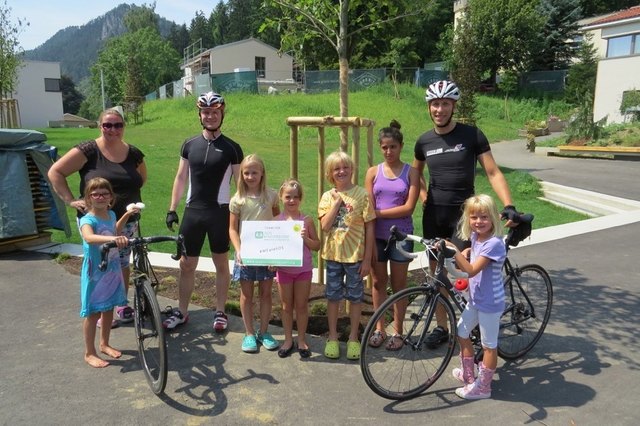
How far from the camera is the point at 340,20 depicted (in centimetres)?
542

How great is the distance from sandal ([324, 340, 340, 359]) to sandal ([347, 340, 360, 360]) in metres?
0.09

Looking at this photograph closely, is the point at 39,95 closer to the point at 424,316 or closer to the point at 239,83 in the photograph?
the point at 239,83

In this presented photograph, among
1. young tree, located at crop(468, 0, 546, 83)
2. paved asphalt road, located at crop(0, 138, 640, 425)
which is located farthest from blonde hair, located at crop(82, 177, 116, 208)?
young tree, located at crop(468, 0, 546, 83)

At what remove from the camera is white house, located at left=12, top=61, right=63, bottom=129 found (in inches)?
2270

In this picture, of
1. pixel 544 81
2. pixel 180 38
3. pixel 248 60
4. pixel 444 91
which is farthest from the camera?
pixel 180 38

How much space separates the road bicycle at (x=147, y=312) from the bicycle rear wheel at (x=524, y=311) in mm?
2645

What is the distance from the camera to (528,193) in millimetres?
12297

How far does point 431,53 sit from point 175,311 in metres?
56.9

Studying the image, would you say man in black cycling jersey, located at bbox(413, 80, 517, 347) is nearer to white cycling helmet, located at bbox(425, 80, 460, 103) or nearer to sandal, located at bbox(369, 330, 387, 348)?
white cycling helmet, located at bbox(425, 80, 460, 103)

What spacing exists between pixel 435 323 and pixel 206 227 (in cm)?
223

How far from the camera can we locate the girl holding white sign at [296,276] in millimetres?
4094

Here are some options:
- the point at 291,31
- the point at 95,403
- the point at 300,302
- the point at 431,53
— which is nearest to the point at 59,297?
the point at 95,403

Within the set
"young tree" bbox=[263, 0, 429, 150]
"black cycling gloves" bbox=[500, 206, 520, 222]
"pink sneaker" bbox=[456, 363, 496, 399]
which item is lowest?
"pink sneaker" bbox=[456, 363, 496, 399]

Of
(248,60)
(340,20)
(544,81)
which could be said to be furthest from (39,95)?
(340,20)
